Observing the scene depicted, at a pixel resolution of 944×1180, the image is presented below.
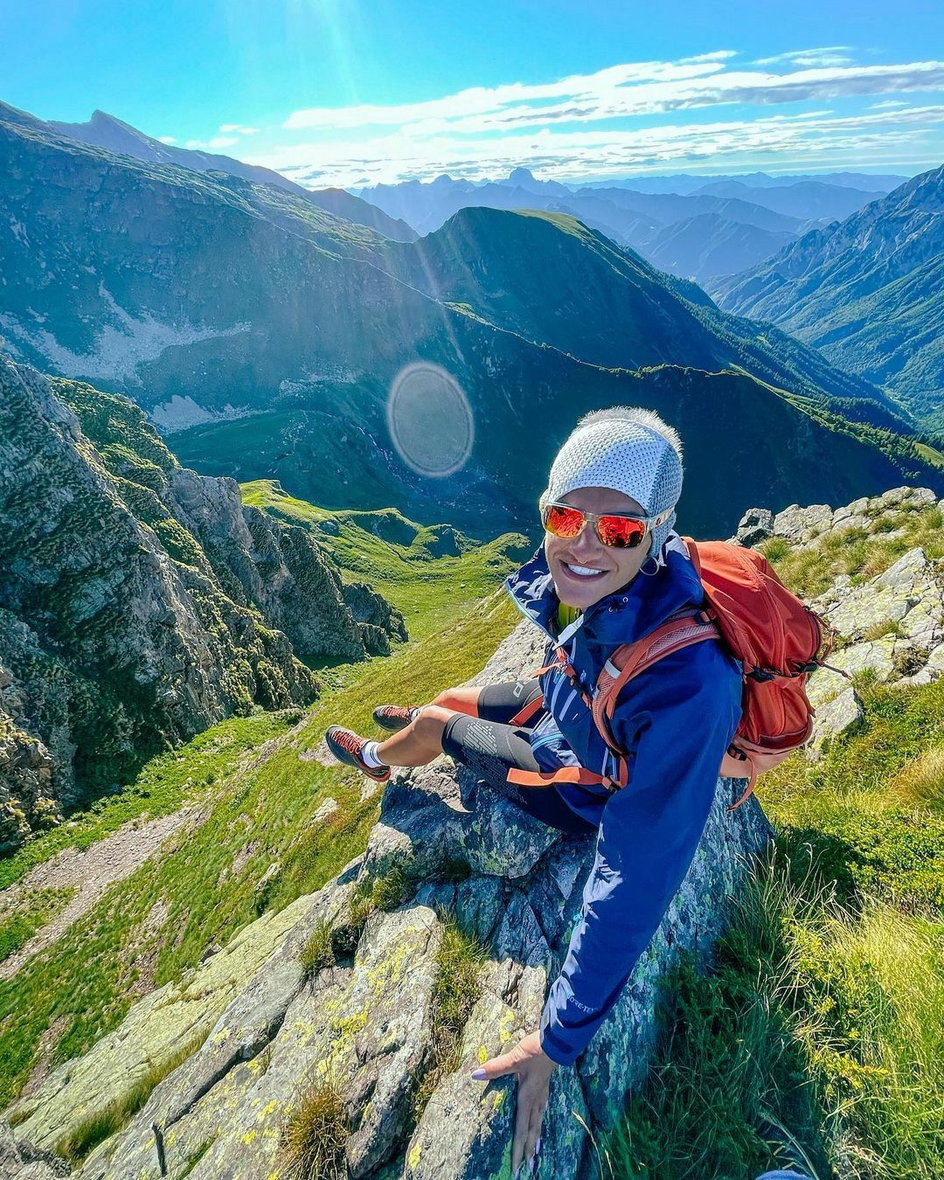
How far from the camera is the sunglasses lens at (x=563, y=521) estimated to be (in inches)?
170

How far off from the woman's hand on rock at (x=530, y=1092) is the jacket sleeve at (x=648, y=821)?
1.37 feet

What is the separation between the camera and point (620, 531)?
165 inches

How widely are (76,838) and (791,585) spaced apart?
107ft

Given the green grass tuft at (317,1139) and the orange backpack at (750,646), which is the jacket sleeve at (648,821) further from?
the green grass tuft at (317,1139)

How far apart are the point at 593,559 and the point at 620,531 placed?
0.29 metres

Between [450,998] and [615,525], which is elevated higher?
[615,525]

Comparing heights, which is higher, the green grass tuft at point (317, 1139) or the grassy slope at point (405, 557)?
the green grass tuft at point (317, 1139)

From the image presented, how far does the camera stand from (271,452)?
167625 mm

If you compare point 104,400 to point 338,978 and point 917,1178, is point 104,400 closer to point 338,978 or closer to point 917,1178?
point 338,978

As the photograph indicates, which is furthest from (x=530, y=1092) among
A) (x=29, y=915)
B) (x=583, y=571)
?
(x=29, y=915)

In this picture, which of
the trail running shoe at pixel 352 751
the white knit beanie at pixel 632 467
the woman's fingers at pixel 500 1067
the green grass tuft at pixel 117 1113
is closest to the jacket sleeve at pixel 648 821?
the woman's fingers at pixel 500 1067

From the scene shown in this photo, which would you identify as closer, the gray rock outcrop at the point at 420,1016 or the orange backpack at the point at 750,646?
the orange backpack at the point at 750,646

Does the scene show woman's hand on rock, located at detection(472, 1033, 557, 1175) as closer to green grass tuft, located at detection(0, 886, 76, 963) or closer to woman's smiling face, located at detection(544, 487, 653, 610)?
woman's smiling face, located at detection(544, 487, 653, 610)

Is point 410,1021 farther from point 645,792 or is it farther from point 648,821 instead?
point 645,792
